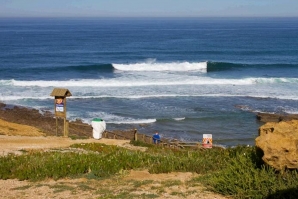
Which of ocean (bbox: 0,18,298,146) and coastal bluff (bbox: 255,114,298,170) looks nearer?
coastal bluff (bbox: 255,114,298,170)

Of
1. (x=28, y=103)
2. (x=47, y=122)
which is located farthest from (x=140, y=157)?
(x=28, y=103)

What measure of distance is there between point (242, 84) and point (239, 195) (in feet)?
124

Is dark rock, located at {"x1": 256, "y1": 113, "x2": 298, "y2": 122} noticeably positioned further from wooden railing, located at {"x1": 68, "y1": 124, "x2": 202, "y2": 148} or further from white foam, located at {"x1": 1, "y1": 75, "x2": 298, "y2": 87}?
white foam, located at {"x1": 1, "y1": 75, "x2": 298, "y2": 87}

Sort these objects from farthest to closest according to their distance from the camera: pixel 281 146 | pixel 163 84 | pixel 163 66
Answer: pixel 163 66 → pixel 163 84 → pixel 281 146

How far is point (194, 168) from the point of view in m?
12.3

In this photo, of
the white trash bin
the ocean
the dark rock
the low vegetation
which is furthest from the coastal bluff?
the dark rock

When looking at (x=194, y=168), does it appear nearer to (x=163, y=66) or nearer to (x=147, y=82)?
(x=147, y=82)

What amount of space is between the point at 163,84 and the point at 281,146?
121 ft

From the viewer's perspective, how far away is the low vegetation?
972 cm

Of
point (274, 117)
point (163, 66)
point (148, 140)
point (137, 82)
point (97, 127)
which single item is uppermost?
point (163, 66)

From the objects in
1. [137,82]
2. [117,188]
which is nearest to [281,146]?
[117,188]

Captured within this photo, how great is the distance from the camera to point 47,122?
97.0 feet

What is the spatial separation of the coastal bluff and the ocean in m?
16.3

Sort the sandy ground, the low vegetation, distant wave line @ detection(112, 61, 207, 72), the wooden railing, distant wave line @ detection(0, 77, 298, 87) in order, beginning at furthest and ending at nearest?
distant wave line @ detection(112, 61, 207, 72), distant wave line @ detection(0, 77, 298, 87), the wooden railing, the sandy ground, the low vegetation
